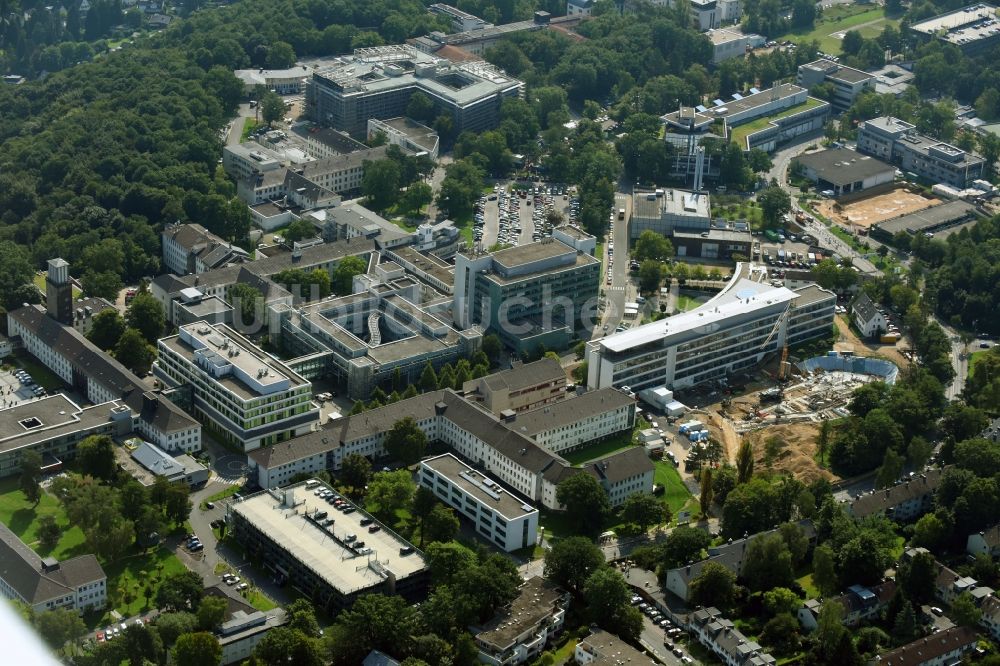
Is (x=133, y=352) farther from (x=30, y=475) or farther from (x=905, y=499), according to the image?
(x=905, y=499)

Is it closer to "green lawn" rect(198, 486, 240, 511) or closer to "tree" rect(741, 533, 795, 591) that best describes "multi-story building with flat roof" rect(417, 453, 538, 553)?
"green lawn" rect(198, 486, 240, 511)

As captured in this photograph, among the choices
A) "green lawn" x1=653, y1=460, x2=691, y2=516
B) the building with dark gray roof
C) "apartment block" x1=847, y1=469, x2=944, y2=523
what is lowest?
the building with dark gray roof

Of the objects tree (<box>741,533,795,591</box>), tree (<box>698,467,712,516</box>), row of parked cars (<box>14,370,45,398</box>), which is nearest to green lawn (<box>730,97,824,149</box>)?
tree (<box>698,467,712,516</box>)

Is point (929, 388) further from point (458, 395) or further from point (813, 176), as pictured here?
point (813, 176)

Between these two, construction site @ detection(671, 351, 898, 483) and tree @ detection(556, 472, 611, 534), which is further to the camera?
construction site @ detection(671, 351, 898, 483)

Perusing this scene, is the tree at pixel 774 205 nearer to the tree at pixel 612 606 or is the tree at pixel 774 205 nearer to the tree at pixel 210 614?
the tree at pixel 612 606

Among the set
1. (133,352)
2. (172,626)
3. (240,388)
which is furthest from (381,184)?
(172,626)

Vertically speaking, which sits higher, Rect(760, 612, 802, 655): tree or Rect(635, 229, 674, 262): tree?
Rect(760, 612, 802, 655): tree
